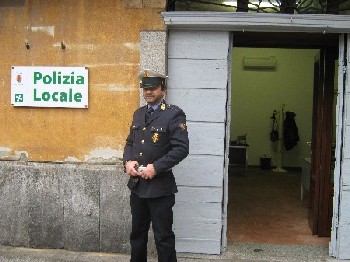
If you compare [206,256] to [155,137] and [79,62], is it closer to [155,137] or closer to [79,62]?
[155,137]

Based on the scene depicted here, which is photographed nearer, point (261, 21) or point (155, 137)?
point (155, 137)

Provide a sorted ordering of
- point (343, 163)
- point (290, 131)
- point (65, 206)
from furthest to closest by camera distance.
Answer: point (290, 131), point (65, 206), point (343, 163)

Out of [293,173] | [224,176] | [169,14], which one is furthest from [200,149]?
[293,173]

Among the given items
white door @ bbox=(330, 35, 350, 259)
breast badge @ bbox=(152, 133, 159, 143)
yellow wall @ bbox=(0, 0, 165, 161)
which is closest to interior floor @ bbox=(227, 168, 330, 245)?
white door @ bbox=(330, 35, 350, 259)

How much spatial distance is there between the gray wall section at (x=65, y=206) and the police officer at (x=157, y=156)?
992mm

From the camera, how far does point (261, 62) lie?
12773mm

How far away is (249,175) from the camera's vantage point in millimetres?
11531

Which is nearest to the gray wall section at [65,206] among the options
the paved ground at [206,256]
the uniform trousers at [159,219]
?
the paved ground at [206,256]

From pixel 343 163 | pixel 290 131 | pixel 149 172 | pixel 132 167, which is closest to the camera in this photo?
pixel 149 172

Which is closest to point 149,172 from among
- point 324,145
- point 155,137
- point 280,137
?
point 155,137

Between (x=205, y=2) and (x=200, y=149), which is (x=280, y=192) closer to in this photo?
(x=200, y=149)

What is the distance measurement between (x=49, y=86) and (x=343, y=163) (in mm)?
3404

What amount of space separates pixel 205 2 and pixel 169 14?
0.53 meters

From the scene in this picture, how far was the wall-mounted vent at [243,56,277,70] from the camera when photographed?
1274 centimetres
